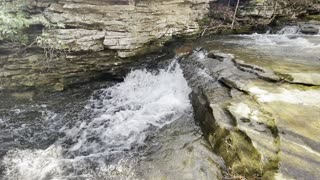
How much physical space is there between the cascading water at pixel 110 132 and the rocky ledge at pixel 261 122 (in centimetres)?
120

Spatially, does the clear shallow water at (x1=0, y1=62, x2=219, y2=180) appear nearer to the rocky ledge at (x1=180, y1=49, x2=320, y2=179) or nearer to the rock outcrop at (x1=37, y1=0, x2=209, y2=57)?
the rocky ledge at (x1=180, y1=49, x2=320, y2=179)

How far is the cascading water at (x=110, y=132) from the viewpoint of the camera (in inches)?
202

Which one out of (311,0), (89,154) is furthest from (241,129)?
(311,0)

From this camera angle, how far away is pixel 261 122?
4484 millimetres

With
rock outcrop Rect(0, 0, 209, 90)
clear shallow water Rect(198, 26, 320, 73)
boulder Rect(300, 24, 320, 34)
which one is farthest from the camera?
boulder Rect(300, 24, 320, 34)

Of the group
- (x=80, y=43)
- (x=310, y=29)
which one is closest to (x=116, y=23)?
(x=80, y=43)

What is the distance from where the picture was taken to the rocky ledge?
151 inches

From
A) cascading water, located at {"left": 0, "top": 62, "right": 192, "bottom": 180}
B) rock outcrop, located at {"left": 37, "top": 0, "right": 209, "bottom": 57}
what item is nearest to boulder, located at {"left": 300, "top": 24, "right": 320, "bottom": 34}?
rock outcrop, located at {"left": 37, "top": 0, "right": 209, "bottom": 57}

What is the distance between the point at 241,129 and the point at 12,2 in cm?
743

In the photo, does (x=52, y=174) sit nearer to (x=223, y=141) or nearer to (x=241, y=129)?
(x=223, y=141)

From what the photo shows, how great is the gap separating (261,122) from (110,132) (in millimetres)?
3442

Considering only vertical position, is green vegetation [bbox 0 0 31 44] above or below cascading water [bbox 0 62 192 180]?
above

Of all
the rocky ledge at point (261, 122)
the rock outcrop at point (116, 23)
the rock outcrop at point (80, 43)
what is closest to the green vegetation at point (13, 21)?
the rock outcrop at point (80, 43)

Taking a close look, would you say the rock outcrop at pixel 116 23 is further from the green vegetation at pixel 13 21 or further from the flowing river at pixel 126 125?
the flowing river at pixel 126 125
